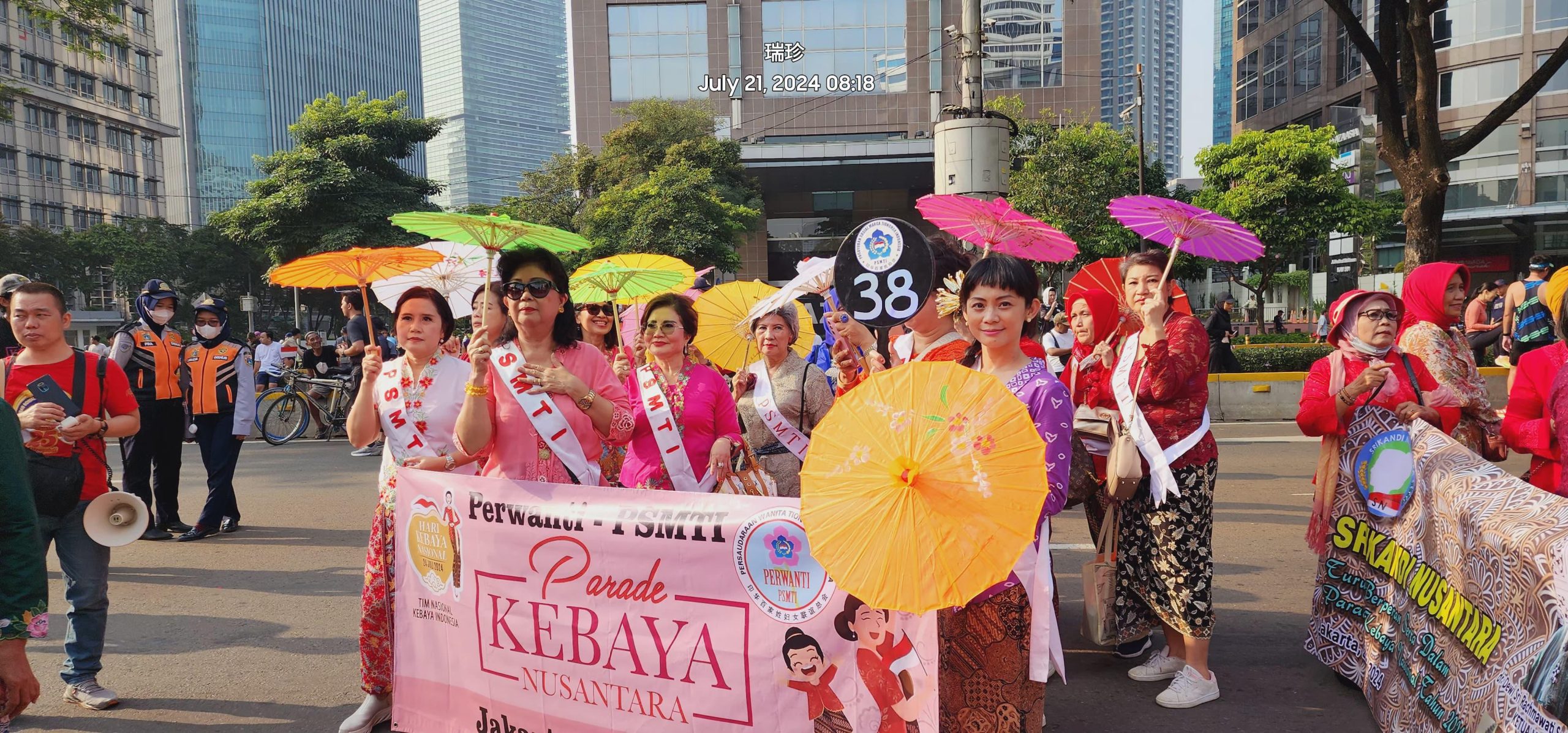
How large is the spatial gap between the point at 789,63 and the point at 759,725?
39.6 m

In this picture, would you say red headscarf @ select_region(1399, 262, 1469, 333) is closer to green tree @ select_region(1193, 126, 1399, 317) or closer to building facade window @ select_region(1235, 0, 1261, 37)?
green tree @ select_region(1193, 126, 1399, 317)

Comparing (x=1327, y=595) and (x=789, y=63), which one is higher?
(x=789, y=63)

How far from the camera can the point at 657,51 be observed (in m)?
39.8

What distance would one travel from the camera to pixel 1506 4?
28797mm

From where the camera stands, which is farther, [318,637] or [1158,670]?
[318,637]

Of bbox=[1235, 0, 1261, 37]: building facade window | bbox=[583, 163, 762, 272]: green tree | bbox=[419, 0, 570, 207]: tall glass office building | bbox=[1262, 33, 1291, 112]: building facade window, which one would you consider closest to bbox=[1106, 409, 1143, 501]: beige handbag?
bbox=[583, 163, 762, 272]: green tree

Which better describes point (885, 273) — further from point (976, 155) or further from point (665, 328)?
point (976, 155)

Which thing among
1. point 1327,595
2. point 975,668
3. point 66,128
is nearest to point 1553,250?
point 1327,595

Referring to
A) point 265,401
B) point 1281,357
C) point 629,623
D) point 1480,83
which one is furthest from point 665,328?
point 1480,83

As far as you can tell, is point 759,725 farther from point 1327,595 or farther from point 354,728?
point 1327,595

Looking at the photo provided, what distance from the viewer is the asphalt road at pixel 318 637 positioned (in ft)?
12.3

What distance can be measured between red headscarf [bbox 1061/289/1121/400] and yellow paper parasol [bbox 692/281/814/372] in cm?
131

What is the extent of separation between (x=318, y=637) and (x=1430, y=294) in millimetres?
5650

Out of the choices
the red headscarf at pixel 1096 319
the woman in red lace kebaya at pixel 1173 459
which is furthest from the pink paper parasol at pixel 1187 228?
the red headscarf at pixel 1096 319
